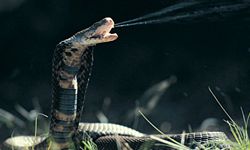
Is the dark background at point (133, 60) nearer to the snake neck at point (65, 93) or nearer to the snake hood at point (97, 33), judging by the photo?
the snake neck at point (65, 93)

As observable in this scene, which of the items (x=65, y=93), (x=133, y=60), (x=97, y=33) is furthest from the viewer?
(x=133, y=60)

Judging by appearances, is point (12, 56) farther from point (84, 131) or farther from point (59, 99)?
point (59, 99)

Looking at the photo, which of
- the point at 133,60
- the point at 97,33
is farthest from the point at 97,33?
the point at 133,60

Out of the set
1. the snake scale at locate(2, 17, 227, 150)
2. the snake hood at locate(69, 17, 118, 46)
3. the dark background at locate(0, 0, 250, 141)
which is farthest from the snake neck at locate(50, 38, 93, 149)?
the dark background at locate(0, 0, 250, 141)

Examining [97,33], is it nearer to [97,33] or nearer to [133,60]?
[97,33]

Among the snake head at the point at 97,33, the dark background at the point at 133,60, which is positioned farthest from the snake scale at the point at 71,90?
the dark background at the point at 133,60

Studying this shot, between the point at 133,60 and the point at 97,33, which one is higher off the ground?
the point at 97,33

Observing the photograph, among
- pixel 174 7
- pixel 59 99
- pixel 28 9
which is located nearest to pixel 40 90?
pixel 28 9
